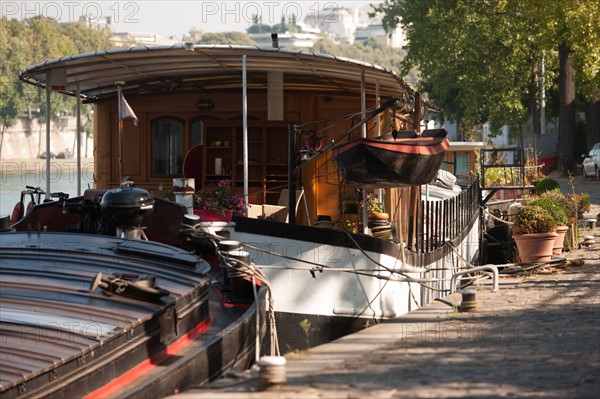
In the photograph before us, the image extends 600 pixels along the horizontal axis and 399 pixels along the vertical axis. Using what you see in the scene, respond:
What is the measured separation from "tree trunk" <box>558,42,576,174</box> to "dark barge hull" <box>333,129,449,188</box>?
99.6 ft

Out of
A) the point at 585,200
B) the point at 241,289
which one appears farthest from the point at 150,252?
the point at 585,200

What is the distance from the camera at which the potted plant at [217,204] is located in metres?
14.4

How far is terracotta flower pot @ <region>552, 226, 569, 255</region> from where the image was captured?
55.3ft

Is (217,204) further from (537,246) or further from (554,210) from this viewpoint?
(554,210)

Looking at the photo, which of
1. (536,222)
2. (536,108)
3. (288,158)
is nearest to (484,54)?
(536,108)

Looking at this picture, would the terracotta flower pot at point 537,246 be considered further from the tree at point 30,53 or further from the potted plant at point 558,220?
the tree at point 30,53

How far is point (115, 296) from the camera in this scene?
8.41 m

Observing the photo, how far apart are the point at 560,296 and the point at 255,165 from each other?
19.6 feet

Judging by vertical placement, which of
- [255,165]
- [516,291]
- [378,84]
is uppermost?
[378,84]

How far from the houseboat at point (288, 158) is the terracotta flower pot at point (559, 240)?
5.74ft

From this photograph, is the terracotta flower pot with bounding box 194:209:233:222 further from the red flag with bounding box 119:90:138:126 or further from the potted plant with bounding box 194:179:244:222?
the red flag with bounding box 119:90:138:126

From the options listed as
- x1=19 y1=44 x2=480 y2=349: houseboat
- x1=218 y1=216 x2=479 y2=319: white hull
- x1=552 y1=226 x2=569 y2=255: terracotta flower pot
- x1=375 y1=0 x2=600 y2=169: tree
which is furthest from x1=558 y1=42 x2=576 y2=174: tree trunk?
x1=218 y1=216 x2=479 y2=319: white hull

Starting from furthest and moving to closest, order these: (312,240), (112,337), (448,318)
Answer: (312,240)
(448,318)
(112,337)

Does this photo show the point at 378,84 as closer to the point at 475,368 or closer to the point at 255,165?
the point at 255,165
